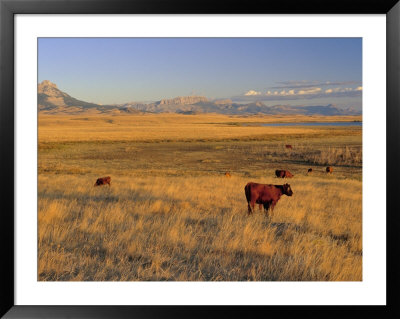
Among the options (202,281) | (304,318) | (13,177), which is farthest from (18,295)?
(304,318)

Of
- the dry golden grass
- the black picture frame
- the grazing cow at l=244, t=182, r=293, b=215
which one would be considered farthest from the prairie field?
the dry golden grass

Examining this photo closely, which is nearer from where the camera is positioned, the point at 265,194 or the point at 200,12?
the point at 200,12

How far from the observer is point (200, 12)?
399cm

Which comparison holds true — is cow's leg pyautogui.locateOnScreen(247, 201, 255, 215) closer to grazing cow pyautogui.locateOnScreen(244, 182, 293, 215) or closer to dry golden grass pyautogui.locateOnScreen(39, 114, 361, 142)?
grazing cow pyautogui.locateOnScreen(244, 182, 293, 215)

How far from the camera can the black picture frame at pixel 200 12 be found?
12.6 feet

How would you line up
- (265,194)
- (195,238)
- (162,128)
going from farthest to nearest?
(162,128), (265,194), (195,238)

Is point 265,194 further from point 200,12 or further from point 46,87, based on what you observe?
point 46,87

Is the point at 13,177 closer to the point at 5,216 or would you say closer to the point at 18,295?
the point at 5,216

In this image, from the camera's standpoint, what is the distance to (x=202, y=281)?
3977 millimetres

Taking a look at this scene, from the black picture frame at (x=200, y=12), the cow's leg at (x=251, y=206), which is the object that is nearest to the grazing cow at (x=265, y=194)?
the cow's leg at (x=251, y=206)

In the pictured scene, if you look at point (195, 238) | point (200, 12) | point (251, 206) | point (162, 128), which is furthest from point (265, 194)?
point (162, 128)

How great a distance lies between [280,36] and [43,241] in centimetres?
408

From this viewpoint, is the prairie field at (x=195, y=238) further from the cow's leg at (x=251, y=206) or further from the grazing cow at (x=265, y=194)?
the grazing cow at (x=265, y=194)

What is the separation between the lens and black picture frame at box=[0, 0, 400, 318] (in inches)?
152
